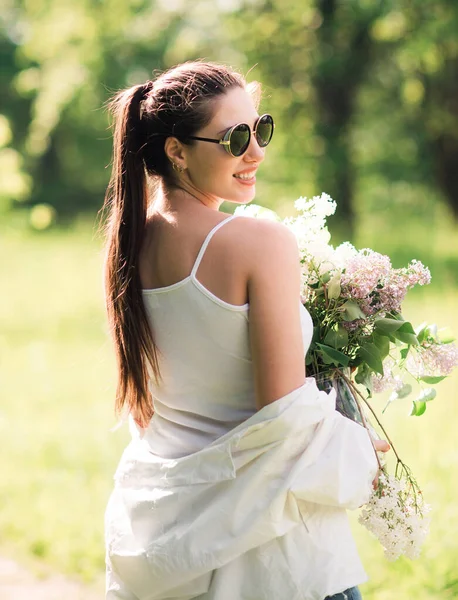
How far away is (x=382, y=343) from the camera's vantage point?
7.73 feet

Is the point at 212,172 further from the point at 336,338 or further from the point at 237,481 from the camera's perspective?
the point at 237,481

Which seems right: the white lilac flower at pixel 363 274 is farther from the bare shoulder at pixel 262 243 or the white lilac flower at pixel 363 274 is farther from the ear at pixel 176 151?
the ear at pixel 176 151

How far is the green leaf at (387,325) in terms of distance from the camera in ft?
7.54

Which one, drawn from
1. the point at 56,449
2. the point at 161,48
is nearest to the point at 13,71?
the point at 161,48

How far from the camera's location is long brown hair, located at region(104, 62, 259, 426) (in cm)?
214

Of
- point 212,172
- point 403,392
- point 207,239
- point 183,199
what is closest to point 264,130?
point 212,172

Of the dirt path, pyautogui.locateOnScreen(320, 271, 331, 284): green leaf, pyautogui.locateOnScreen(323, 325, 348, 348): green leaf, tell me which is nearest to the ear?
pyautogui.locateOnScreen(320, 271, 331, 284): green leaf

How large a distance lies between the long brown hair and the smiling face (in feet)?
0.08

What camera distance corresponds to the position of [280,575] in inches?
79.0

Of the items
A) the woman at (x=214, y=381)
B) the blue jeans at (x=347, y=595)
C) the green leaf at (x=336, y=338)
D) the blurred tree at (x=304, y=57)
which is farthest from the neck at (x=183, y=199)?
the blurred tree at (x=304, y=57)

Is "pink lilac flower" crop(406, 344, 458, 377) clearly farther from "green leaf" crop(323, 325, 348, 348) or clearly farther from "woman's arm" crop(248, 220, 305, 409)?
"woman's arm" crop(248, 220, 305, 409)

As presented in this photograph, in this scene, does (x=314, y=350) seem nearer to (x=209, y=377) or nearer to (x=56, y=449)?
(x=209, y=377)

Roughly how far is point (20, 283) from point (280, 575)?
1342 centimetres

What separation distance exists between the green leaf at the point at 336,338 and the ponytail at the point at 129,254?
481mm
